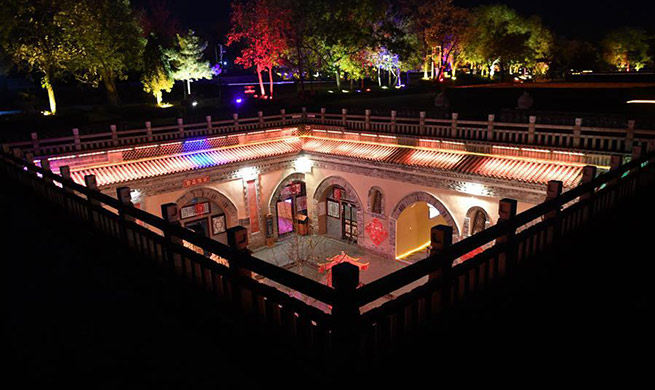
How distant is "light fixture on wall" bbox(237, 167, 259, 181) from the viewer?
61.9 feet

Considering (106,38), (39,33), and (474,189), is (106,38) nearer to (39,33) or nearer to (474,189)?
(39,33)

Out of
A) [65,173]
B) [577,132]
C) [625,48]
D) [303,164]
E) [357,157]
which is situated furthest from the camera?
[625,48]

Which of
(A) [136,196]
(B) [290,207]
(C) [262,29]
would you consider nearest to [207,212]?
(A) [136,196]

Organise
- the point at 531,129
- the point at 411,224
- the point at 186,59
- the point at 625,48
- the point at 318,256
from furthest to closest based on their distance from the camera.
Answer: the point at 625,48, the point at 186,59, the point at 318,256, the point at 411,224, the point at 531,129

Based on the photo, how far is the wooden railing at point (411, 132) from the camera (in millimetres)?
12602

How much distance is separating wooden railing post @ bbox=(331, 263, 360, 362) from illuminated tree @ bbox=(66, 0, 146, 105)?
2452 centimetres

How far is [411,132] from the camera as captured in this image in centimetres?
1731

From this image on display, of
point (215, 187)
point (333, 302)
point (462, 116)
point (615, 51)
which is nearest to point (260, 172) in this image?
point (215, 187)

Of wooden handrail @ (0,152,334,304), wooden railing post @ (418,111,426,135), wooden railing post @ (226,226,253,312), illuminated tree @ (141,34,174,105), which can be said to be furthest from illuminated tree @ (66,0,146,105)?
wooden railing post @ (226,226,253,312)

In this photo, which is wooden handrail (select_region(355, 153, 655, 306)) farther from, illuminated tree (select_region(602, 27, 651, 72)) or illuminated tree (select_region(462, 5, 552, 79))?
illuminated tree (select_region(602, 27, 651, 72))

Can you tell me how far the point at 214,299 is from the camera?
5043 mm

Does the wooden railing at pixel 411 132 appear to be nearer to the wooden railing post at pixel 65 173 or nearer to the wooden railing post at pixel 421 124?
the wooden railing post at pixel 421 124

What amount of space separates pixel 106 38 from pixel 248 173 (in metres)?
12.5

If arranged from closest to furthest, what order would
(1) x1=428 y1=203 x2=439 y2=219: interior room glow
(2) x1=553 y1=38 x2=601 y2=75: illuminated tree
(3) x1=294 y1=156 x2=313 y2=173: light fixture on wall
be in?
Result: (1) x1=428 y1=203 x2=439 y2=219: interior room glow, (3) x1=294 y1=156 x2=313 y2=173: light fixture on wall, (2) x1=553 y1=38 x2=601 y2=75: illuminated tree
